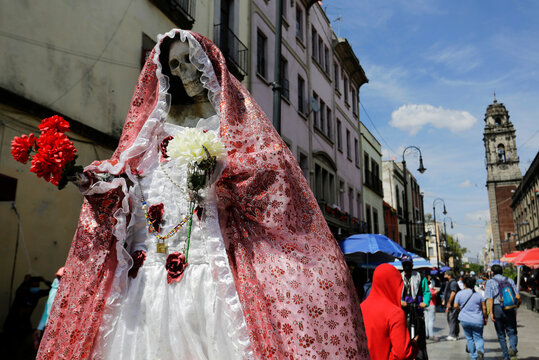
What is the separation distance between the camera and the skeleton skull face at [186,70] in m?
2.89

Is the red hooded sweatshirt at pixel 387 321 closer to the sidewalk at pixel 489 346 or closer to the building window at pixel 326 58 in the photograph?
the sidewalk at pixel 489 346

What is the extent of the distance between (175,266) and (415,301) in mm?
6427

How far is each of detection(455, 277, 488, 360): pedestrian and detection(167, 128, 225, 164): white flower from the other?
7.30 meters

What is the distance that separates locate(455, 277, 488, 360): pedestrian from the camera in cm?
791

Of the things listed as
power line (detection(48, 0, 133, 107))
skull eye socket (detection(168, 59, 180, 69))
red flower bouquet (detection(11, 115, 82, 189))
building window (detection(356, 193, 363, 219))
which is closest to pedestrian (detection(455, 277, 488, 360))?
skull eye socket (detection(168, 59, 180, 69))

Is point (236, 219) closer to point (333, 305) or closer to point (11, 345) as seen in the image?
point (333, 305)

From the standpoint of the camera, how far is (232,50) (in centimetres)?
1380

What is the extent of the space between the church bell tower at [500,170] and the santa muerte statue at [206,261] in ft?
262

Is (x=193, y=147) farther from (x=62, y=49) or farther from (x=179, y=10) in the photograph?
(x=179, y=10)

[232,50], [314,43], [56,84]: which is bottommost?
[56,84]

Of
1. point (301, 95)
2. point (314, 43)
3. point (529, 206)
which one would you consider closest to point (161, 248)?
point (301, 95)

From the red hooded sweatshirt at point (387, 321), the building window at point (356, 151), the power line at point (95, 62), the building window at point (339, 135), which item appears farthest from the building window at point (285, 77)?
the red hooded sweatshirt at point (387, 321)

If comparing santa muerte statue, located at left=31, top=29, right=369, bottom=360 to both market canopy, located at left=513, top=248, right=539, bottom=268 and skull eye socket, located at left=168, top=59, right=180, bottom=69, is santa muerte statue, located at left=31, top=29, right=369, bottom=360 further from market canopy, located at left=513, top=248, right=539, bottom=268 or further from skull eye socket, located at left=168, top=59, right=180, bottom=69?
market canopy, located at left=513, top=248, right=539, bottom=268

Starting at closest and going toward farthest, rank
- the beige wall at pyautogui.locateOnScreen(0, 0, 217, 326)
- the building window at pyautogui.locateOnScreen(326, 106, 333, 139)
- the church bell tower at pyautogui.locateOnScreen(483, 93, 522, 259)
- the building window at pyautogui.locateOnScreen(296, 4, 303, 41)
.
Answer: the beige wall at pyautogui.locateOnScreen(0, 0, 217, 326) < the building window at pyautogui.locateOnScreen(296, 4, 303, 41) < the building window at pyautogui.locateOnScreen(326, 106, 333, 139) < the church bell tower at pyautogui.locateOnScreen(483, 93, 522, 259)
